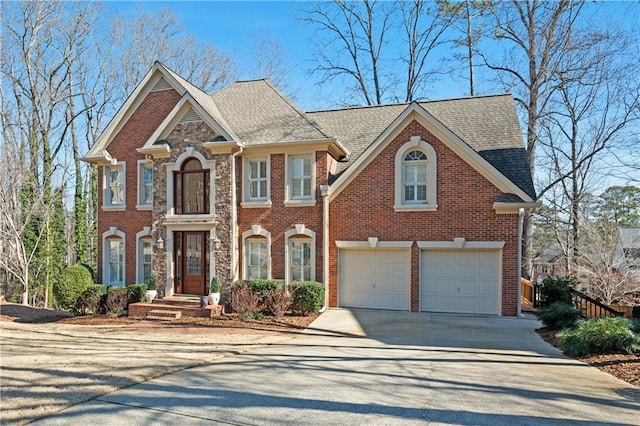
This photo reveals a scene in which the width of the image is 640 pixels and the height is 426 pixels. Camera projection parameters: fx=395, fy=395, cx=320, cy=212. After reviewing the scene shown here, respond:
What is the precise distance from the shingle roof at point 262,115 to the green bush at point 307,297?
5049 millimetres

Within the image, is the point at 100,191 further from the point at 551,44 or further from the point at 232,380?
the point at 551,44

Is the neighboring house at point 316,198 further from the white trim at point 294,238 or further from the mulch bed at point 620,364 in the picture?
the mulch bed at point 620,364

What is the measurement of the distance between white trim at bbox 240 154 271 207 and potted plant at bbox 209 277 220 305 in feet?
9.57

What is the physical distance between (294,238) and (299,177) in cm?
→ 222

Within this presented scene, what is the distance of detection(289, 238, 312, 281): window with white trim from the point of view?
14.1 meters

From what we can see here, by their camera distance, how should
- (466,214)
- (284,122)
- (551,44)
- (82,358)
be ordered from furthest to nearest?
(551,44) → (284,122) → (466,214) → (82,358)

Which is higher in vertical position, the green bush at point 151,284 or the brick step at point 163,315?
the green bush at point 151,284

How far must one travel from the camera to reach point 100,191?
16.6m

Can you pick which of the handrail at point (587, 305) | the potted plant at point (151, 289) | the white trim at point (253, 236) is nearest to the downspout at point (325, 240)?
the white trim at point (253, 236)

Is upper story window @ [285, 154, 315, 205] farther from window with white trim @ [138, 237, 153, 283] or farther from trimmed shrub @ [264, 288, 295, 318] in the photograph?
window with white trim @ [138, 237, 153, 283]

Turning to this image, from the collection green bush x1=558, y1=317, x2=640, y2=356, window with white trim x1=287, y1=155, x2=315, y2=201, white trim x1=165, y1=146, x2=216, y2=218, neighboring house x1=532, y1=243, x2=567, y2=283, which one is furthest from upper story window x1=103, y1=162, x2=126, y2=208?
neighboring house x1=532, y1=243, x2=567, y2=283

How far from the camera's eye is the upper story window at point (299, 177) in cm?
1429

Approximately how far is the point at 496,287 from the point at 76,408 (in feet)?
37.2

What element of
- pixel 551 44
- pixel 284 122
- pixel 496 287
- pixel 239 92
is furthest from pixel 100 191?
pixel 551 44
